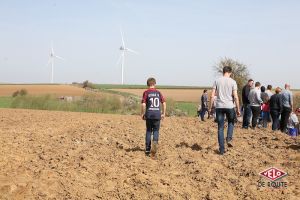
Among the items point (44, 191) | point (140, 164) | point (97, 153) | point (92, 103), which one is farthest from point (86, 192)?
point (92, 103)

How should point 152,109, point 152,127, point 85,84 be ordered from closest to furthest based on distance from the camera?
point 152,109, point 152,127, point 85,84

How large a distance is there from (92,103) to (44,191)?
26.8 m

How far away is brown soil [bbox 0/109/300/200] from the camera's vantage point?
21.3 feet

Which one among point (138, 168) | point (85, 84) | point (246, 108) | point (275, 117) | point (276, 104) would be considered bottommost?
point (138, 168)

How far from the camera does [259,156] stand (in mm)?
8875

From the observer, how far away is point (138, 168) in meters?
7.71

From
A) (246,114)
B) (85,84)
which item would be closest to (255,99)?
(246,114)

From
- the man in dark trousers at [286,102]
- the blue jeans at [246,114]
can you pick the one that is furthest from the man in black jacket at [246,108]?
the man in dark trousers at [286,102]

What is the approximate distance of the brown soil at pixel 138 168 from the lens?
6.49 meters

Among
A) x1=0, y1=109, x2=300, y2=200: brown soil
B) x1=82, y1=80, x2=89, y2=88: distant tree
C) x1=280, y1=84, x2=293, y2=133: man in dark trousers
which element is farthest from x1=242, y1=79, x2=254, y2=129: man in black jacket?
x1=82, y1=80, x2=89, y2=88: distant tree

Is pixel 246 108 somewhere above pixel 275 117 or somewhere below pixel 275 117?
above

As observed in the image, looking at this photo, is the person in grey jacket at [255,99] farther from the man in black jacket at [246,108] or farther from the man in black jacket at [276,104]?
the man in black jacket at [276,104]

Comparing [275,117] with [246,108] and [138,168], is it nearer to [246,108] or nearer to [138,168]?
[246,108]

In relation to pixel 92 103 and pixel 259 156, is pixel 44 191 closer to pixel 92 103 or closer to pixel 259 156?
pixel 259 156
